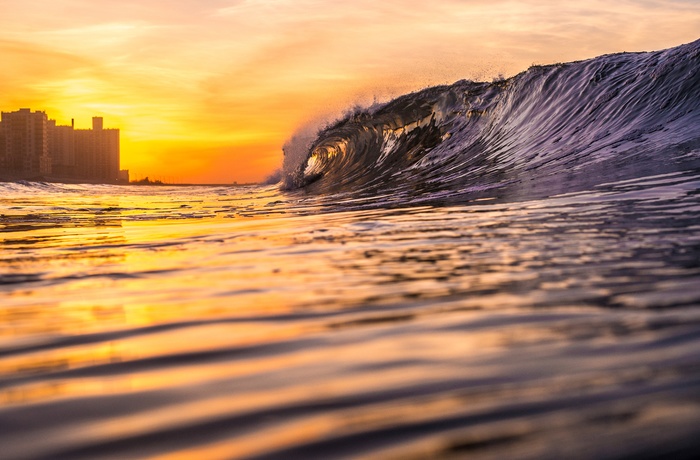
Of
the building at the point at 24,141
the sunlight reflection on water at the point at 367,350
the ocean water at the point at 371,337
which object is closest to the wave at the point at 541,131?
the ocean water at the point at 371,337

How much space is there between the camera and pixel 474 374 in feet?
4.49

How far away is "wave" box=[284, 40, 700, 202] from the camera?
7246 mm

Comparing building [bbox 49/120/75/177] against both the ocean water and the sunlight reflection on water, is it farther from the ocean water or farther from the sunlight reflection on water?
the sunlight reflection on water

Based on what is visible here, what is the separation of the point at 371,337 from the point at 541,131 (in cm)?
944

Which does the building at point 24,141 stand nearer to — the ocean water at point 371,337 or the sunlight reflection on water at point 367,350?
the ocean water at point 371,337

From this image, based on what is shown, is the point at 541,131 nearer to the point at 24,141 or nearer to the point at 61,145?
the point at 24,141

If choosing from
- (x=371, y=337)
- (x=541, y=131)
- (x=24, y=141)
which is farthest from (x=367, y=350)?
(x=24, y=141)

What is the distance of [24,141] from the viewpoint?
16450cm

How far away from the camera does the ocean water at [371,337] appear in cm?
109

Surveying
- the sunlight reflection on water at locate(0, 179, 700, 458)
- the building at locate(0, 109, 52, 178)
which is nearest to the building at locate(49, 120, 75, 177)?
the building at locate(0, 109, 52, 178)

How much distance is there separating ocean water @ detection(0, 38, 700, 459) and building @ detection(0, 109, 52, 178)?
546ft

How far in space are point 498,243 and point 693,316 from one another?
1647 mm

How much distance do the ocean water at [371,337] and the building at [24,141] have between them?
166331 millimetres

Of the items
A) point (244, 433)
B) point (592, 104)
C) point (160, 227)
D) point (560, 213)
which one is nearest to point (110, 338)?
point (244, 433)
